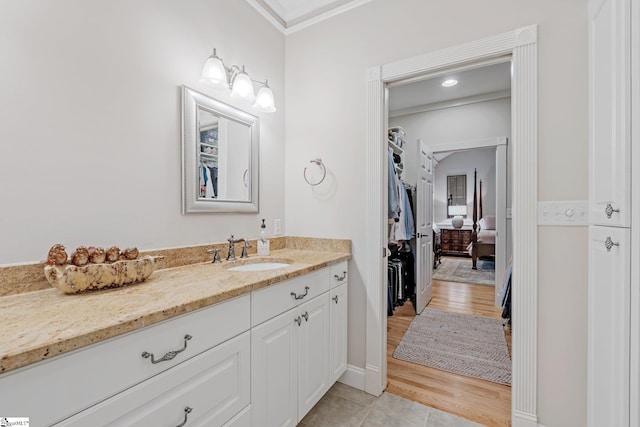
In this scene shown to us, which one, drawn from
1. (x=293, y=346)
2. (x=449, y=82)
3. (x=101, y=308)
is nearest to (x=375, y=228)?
(x=293, y=346)

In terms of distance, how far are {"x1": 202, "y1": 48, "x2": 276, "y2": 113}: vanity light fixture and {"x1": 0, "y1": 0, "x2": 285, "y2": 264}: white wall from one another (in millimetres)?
97

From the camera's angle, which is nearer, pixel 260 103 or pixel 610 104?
pixel 610 104

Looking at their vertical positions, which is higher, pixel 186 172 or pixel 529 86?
pixel 529 86

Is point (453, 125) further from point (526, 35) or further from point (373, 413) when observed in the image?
point (373, 413)

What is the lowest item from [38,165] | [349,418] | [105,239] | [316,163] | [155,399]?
[349,418]

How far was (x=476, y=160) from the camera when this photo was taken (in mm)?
7641

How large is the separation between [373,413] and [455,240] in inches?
259

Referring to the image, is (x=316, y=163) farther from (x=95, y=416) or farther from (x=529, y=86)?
Answer: (x=95, y=416)

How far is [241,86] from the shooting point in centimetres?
176

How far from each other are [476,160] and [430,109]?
14.4 feet

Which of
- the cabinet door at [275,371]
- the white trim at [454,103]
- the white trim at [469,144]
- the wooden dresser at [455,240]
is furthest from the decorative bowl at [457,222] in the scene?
the cabinet door at [275,371]

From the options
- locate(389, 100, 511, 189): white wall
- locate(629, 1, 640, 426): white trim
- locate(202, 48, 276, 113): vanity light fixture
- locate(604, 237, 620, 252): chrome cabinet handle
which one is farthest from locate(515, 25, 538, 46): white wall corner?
locate(389, 100, 511, 189): white wall

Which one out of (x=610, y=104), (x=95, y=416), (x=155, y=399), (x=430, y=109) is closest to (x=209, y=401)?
(x=155, y=399)

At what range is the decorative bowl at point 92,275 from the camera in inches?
38.5
